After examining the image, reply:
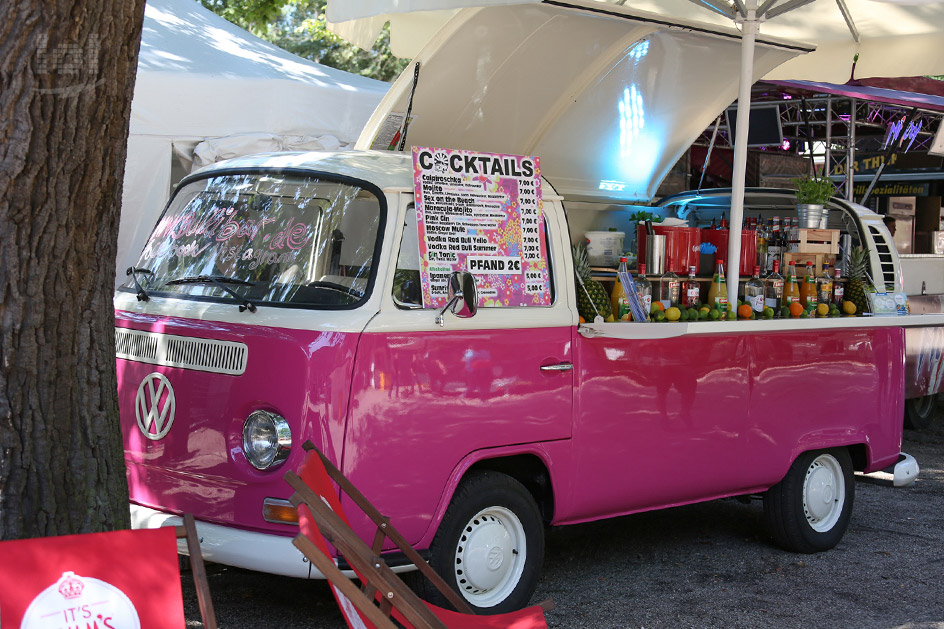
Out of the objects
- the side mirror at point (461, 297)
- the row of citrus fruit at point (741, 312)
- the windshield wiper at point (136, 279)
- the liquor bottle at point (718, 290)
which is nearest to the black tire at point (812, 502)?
the row of citrus fruit at point (741, 312)

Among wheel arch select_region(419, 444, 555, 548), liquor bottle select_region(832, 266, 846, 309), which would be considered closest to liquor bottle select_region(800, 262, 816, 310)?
liquor bottle select_region(832, 266, 846, 309)

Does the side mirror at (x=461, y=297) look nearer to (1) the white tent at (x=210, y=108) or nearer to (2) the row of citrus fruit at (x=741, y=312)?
(2) the row of citrus fruit at (x=741, y=312)

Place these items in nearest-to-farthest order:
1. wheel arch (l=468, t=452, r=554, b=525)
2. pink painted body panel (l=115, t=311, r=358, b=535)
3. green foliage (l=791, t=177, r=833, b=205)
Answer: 1. pink painted body panel (l=115, t=311, r=358, b=535)
2. wheel arch (l=468, t=452, r=554, b=525)
3. green foliage (l=791, t=177, r=833, b=205)

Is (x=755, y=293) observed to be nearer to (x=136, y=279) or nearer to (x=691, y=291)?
(x=691, y=291)

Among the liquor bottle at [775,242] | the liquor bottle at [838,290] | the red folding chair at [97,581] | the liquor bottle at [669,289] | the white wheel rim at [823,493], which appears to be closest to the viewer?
the red folding chair at [97,581]

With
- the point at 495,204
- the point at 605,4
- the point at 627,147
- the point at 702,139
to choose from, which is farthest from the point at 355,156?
the point at 702,139

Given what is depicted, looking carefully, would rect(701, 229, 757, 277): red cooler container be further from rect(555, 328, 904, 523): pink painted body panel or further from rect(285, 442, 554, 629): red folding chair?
rect(285, 442, 554, 629): red folding chair

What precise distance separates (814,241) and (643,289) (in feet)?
5.72

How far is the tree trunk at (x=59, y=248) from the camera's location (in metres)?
3.27

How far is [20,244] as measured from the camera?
332 centimetres

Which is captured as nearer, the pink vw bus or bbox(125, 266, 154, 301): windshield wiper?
the pink vw bus

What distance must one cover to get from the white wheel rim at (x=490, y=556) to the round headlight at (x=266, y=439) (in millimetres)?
935

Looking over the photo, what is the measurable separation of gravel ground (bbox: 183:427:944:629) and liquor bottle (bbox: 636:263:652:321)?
4.95ft

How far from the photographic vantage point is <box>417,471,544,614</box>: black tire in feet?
14.6
